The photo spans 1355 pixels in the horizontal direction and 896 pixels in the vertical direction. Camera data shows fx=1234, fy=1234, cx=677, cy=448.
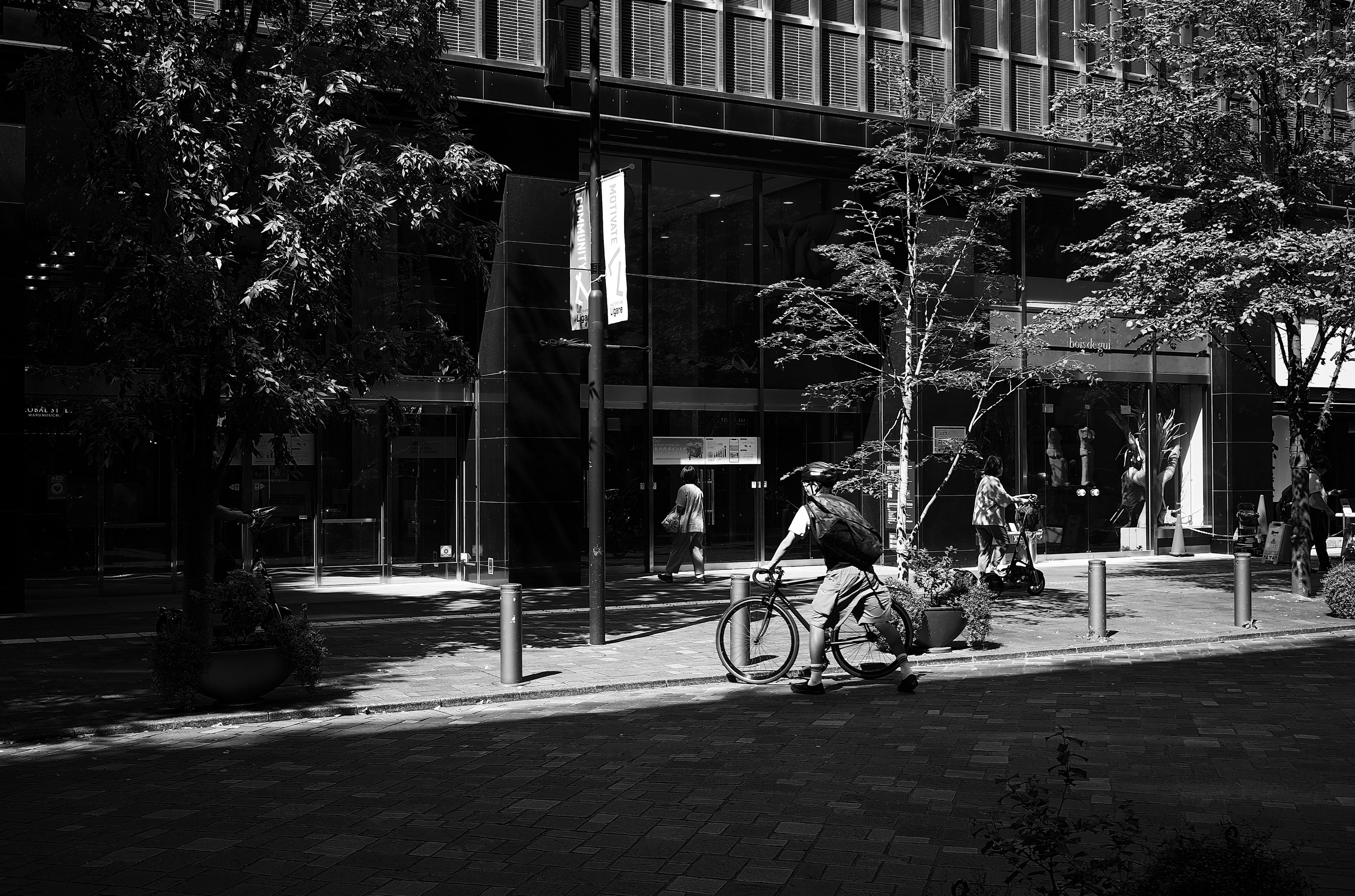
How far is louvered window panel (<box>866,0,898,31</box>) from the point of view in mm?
22391

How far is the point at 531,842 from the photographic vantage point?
603 cm

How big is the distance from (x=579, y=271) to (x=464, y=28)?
4076mm

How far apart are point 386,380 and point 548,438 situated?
707cm

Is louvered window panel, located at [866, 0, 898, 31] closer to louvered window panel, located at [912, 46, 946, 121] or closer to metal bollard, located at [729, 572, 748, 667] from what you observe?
louvered window panel, located at [912, 46, 946, 121]

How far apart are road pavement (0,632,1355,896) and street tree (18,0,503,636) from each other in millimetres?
3083

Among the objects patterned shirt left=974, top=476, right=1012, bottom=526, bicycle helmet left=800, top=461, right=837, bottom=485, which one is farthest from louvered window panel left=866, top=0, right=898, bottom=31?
bicycle helmet left=800, top=461, right=837, bottom=485

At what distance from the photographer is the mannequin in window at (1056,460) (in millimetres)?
24984

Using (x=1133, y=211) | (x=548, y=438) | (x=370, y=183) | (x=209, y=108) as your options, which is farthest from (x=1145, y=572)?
(x=209, y=108)

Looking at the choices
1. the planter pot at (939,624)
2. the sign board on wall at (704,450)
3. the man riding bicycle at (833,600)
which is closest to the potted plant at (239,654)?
the man riding bicycle at (833,600)

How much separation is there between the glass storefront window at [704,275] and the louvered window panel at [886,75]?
270 centimetres

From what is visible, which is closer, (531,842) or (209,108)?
(531,842)

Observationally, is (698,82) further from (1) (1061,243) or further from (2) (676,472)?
(1) (1061,243)

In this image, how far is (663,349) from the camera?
70.9ft

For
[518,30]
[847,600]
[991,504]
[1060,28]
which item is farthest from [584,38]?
[847,600]
